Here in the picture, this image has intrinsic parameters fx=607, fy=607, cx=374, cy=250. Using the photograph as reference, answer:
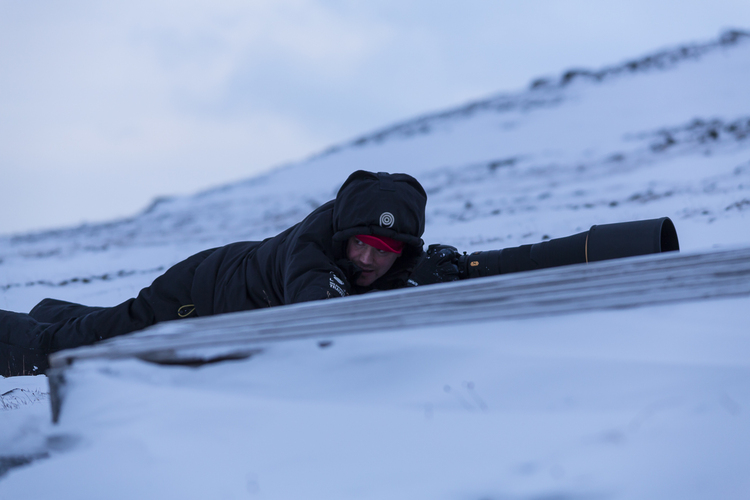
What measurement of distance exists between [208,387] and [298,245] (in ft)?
4.52

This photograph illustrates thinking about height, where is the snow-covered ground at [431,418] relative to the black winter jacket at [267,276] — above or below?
below

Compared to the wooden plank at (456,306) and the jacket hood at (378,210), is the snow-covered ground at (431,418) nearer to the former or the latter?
the wooden plank at (456,306)

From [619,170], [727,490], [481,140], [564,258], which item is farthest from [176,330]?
[481,140]

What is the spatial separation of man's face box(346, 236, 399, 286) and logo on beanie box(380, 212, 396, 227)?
138 millimetres

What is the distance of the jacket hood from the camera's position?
8.09 ft

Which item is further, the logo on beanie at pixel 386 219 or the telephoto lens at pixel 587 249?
the telephoto lens at pixel 587 249

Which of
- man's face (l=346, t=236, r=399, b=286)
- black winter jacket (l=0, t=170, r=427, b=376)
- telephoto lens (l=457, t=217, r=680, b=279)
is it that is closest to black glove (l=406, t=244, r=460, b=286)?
telephoto lens (l=457, t=217, r=680, b=279)

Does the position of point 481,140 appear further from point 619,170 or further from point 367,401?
point 367,401

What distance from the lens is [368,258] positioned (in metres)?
2.57

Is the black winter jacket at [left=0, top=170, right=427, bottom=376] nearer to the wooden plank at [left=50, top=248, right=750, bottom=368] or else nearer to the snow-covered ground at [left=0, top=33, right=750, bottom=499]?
the wooden plank at [left=50, top=248, right=750, bottom=368]

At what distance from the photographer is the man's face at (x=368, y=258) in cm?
257

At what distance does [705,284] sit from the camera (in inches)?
44.2

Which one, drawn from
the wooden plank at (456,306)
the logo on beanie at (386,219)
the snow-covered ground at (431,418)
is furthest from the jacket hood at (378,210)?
the snow-covered ground at (431,418)

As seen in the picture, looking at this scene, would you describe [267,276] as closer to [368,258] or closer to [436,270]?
[368,258]
